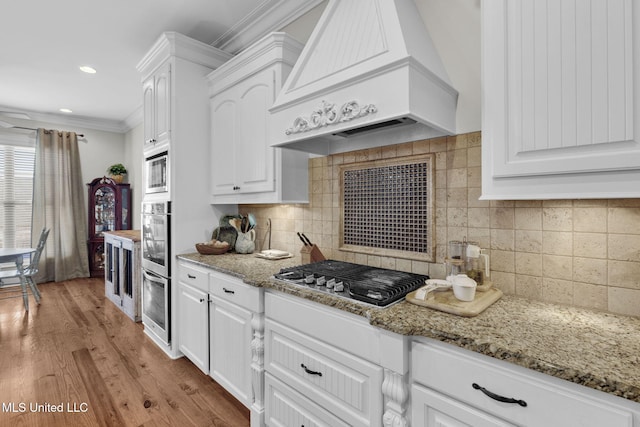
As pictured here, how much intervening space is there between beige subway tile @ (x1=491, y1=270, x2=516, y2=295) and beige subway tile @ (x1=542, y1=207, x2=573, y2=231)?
260mm

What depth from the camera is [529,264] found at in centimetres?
137

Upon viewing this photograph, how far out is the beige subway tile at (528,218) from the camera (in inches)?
52.6

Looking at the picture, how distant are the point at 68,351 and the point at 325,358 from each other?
104 inches

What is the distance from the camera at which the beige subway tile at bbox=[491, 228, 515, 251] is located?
141 cm

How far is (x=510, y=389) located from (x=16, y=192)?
22.0 feet

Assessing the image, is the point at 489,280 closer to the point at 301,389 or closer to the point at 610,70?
the point at 610,70

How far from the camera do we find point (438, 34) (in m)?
1.63

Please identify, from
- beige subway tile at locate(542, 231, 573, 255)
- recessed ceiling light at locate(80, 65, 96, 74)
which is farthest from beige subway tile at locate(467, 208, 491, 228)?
recessed ceiling light at locate(80, 65, 96, 74)

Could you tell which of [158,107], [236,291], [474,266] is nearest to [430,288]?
[474,266]

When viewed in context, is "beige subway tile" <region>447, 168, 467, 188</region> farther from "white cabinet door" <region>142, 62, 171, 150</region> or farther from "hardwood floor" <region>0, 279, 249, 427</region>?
"white cabinet door" <region>142, 62, 171, 150</region>

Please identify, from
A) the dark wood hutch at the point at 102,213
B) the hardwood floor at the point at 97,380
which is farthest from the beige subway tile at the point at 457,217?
the dark wood hutch at the point at 102,213

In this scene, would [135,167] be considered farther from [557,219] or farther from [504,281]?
[557,219]

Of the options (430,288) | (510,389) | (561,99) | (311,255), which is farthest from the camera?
(311,255)

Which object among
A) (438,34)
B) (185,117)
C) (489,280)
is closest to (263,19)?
(185,117)
